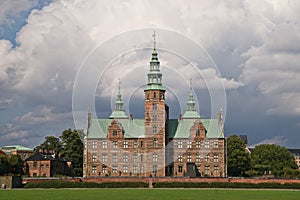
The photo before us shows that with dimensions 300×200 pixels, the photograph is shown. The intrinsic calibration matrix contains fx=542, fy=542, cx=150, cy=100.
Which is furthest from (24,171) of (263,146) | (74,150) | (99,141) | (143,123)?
(263,146)

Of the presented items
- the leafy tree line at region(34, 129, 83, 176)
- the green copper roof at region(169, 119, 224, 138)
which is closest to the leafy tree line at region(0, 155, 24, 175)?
the leafy tree line at region(34, 129, 83, 176)

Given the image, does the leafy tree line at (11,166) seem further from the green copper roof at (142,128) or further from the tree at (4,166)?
the green copper roof at (142,128)

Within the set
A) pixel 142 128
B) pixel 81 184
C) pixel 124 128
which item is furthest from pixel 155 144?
pixel 81 184

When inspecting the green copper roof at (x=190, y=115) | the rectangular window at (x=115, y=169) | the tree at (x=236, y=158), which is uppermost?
the green copper roof at (x=190, y=115)

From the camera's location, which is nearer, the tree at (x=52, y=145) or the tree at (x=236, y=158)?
the tree at (x=236, y=158)

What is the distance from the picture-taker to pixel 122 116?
95.5m

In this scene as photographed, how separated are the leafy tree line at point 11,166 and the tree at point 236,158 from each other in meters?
36.3

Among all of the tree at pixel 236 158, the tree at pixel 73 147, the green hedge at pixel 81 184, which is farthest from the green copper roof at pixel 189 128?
the green hedge at pixel 81 184

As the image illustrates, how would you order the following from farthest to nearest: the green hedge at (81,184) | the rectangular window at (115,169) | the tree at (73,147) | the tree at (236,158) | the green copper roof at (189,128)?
1. the tree at (73,147)
2. the tree at (236,158)
3. the green copper roof at (189,128)
4. the rectangular window at (115,169)
5. the green hedge at (81,184)

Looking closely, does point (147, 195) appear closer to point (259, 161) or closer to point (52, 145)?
point (52, 145)

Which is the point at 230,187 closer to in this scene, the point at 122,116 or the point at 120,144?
the point at 120,144

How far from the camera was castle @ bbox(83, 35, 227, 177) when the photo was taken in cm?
8800

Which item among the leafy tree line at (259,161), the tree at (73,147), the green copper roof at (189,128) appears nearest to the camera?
the green copper roof at (189,128)

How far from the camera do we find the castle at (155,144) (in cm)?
8800
